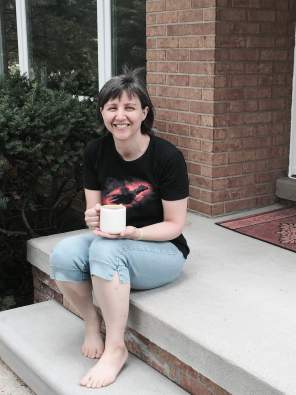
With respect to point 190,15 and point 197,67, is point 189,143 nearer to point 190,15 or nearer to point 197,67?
point 197,67

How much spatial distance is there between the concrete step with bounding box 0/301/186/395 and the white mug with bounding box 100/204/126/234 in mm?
631

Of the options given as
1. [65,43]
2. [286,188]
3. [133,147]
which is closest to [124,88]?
[133,147]

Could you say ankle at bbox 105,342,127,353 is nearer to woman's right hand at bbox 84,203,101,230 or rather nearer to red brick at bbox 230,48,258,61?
woman's right hand at bbox 84,203,101,230

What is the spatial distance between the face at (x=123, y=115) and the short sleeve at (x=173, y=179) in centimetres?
22

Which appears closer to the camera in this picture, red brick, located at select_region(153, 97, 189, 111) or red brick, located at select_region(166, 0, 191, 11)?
red brick, located at select_region(166, 0, 191, 11)

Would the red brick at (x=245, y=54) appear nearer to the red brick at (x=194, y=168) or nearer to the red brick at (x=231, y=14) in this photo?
the red brick at (x=231, y=14)

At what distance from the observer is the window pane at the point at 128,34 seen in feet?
14.1

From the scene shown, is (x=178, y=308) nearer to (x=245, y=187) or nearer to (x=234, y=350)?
(x=234, y=350)

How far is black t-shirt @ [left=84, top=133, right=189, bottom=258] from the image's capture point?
8.50 feet

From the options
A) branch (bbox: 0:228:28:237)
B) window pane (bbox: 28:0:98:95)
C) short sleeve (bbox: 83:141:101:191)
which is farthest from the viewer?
window pane (bbox: 28:0:98:95)

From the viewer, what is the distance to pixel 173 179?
257 cm

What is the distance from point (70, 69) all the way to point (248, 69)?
192 centimetres

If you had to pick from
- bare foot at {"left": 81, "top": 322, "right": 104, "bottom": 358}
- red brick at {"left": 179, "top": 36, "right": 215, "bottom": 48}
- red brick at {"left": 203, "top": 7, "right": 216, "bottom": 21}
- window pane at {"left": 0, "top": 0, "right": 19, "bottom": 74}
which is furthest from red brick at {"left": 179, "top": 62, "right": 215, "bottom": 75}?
window pane at {"left": 0, "top": 0, "right": 19, "bottom": 74}

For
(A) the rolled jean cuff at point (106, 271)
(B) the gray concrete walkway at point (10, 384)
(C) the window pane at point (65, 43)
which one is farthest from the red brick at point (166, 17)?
(B) the gray concrete walkway at point (10, 384)
